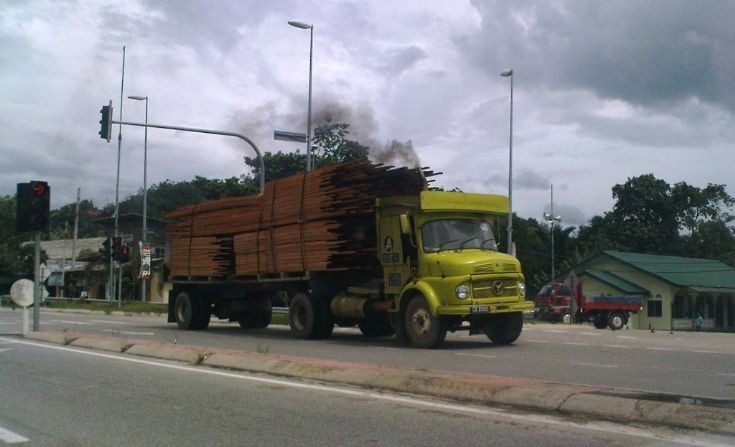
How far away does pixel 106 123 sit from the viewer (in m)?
22.6

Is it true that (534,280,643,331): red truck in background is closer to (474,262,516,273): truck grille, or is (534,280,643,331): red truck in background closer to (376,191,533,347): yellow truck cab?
(376,191,533,347): yellow truck cab

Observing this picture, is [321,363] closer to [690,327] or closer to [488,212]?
[488,212]

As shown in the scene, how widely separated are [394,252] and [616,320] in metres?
22.9

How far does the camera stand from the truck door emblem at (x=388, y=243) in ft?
54.0

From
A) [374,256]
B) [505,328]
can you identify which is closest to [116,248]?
[374,256]

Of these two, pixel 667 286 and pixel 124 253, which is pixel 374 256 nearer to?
pixel 124 253

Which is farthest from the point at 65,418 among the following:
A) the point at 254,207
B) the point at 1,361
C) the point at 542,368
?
the point at 254,207

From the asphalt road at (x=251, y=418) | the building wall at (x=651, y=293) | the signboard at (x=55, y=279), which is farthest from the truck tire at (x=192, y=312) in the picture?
the signboard at (x=55, y=279)

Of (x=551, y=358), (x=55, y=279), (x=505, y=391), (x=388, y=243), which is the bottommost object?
(x=551, y=358)

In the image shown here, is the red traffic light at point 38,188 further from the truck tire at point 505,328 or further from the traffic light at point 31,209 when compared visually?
the truck tire at point 505,328

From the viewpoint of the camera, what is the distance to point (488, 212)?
53.9 feet

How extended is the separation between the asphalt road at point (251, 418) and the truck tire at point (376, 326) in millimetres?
6828

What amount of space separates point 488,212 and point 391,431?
951 cm

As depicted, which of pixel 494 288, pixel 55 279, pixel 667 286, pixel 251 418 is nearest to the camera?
pixel 251 418
